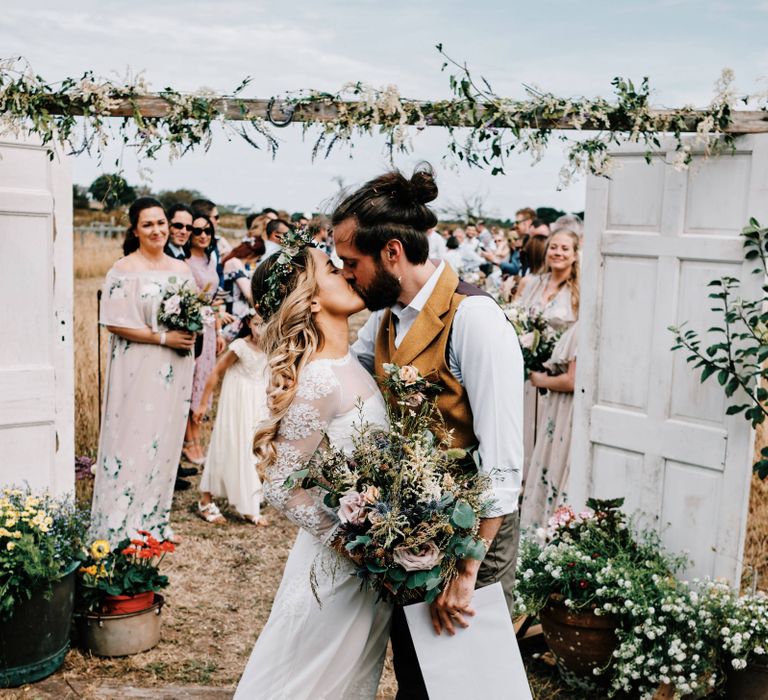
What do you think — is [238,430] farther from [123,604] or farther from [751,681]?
[751,681]

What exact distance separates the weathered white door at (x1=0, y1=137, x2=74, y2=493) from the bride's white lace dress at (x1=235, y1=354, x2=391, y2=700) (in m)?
2.47

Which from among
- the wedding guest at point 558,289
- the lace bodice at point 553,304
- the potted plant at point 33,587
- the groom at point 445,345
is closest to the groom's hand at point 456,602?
the groom at point 445,345

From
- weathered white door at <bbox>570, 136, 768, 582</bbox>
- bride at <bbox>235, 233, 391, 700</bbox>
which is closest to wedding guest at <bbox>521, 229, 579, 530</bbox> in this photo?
weathered white door at <bbox>570, 136, 768, 582</bbox>

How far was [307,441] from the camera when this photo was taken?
287 centimetres

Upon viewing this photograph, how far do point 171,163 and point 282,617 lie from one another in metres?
2.48

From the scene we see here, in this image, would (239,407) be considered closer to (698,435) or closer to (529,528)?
(529,528)

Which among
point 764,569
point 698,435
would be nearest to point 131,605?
point 698,435

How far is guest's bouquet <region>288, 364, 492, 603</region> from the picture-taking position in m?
2.61

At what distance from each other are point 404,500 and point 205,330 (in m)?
6.40

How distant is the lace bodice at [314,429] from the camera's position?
2857mm

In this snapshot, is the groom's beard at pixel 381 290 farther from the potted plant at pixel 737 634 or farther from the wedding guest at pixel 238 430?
the wedding guest at pixel 238 430

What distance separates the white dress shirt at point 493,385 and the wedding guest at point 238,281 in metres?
5.72

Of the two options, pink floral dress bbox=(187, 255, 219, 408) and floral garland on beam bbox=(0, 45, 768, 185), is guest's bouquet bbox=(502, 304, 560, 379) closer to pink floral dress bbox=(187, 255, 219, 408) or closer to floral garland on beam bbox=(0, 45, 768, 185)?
floral garland on beam bbox=(0, 45, 768, 185)

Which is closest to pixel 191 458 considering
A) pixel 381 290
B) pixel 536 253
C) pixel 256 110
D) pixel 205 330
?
pixel 205 330
